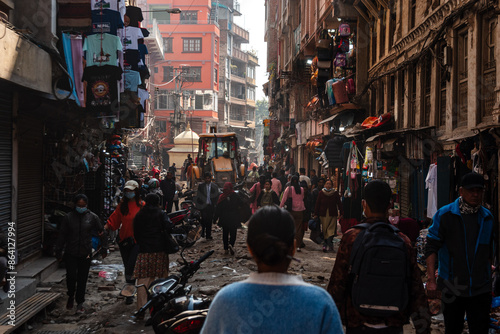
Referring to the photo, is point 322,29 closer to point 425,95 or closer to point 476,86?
point 425,95

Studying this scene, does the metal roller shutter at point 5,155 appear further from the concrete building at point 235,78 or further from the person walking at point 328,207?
the concrete building at point 235,78

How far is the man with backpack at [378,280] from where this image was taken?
3.54 meters

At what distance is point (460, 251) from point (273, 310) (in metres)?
3.21

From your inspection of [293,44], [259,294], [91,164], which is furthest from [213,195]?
[293,44]

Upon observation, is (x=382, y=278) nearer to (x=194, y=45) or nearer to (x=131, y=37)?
(x=131, y=37)

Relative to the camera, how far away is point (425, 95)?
548 inches

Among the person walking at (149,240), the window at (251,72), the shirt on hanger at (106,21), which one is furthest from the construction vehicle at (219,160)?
the window at (251,72)

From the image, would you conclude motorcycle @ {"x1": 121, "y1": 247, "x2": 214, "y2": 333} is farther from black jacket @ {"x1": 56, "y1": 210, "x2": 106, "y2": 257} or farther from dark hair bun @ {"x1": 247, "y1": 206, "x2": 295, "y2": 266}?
black jacket @ {"x1": 56, "y1": 210, "x2": 106, "y2": 257}

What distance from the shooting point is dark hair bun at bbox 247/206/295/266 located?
2.30 metres

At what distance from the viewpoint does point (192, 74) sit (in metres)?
68.0

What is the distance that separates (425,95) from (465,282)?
9916mm

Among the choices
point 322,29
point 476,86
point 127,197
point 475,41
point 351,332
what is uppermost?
point 322,29

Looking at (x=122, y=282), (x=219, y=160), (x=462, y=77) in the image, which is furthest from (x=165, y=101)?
(x=462, y=77)

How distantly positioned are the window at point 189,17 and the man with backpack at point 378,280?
69.1m
